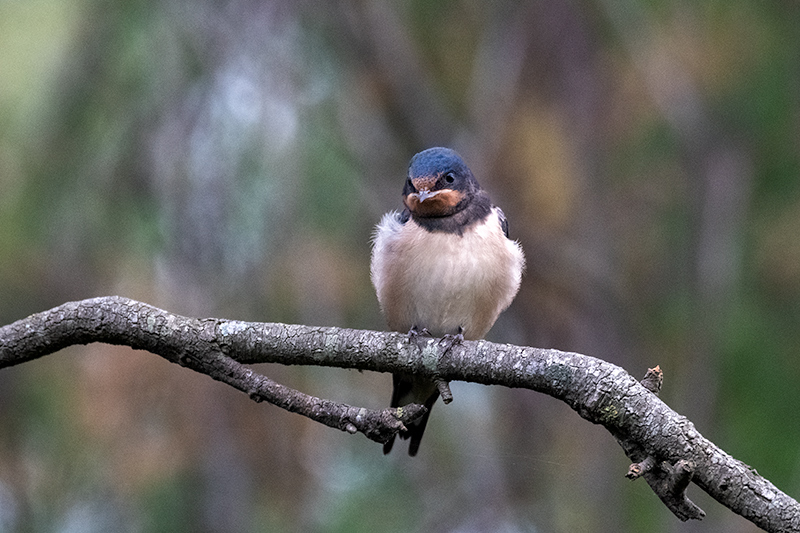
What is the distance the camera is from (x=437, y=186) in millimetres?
3822

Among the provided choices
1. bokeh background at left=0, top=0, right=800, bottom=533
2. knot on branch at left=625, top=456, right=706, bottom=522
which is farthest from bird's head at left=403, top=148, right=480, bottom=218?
knot on branch at left=625, top=456, right=706, bottom=522

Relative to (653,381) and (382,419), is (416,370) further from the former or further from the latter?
(653,381)

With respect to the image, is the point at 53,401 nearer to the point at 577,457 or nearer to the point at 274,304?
the point at 274,304

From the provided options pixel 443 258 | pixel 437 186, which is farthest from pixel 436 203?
pixel 443 258

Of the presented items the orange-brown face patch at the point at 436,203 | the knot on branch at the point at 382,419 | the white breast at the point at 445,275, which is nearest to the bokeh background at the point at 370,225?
the white breast at the point at 445,275

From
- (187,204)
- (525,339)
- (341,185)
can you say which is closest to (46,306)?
(187,204)

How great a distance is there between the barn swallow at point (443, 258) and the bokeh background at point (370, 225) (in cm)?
100

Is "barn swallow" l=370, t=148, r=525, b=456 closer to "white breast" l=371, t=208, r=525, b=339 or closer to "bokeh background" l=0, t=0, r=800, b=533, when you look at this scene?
"white breast" l=371, t=208, r=525, b=339

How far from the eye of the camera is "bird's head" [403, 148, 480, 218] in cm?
379

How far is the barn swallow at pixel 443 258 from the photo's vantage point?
3.78m

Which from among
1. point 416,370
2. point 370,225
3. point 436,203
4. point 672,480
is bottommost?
point 672,480

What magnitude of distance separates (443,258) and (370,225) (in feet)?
7.19

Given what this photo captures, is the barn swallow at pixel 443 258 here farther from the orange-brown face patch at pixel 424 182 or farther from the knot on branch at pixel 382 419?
the knot on branch at pixel 382 419

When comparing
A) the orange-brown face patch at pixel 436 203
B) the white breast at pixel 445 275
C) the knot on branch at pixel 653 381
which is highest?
the orange-brown face patch at pixel 436 203
